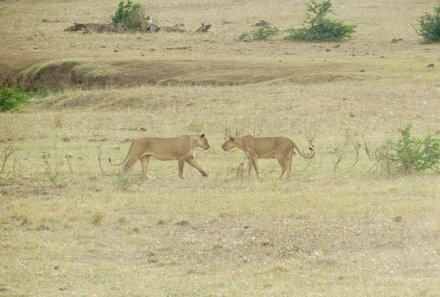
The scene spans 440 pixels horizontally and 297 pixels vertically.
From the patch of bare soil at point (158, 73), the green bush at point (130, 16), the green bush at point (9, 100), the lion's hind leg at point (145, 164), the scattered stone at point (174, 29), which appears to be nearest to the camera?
the lion's hind leg at point (145, 164)

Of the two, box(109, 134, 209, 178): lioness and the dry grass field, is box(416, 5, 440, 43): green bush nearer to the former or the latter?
the dry grass field

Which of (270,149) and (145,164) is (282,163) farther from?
(145,164)

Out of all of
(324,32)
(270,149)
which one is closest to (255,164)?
(270,149)

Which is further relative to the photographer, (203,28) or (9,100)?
(203,28)

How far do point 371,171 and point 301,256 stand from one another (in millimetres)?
5211

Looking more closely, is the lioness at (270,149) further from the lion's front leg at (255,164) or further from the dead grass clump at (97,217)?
the dead grass clump at (97,217)

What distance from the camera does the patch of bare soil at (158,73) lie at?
26.1 metres

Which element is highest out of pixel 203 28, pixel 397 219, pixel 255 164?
pixel 397 219

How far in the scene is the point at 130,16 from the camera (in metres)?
38.7

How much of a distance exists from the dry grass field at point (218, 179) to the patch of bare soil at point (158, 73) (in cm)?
6

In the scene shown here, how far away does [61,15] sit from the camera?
45.3 m

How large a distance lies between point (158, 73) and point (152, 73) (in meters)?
0.15

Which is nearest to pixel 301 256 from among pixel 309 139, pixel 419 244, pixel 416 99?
pixel 419 244

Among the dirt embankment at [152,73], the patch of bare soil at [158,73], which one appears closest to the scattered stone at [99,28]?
the dirt embankment at [152,73]
